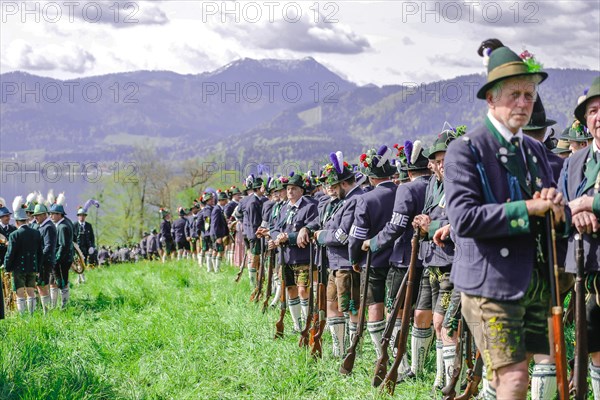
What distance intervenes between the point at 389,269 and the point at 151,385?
9.43ft

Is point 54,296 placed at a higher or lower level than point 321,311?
lower

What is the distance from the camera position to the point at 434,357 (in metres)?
7.73

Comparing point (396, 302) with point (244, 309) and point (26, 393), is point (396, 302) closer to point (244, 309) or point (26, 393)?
point (26, 393)

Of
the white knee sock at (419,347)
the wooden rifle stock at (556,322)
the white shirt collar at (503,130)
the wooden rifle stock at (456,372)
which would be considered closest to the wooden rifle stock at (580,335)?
the wooden rifle stock at (556,322)

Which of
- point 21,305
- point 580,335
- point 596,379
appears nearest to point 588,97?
point 580,335

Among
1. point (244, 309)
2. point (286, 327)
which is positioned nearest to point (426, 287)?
point (286, 327)

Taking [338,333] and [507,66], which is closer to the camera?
[507,66]

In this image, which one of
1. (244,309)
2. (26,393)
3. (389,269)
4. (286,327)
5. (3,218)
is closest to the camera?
(26,393)

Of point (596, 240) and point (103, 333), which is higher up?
point (596, 240)

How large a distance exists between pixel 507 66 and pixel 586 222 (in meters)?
1.10

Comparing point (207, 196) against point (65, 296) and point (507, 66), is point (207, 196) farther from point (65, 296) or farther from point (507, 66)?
point (507, 66)

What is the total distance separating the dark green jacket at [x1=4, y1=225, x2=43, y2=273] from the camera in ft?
43.4

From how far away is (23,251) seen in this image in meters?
13.4

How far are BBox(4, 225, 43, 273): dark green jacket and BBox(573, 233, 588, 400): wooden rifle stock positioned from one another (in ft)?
37.0
